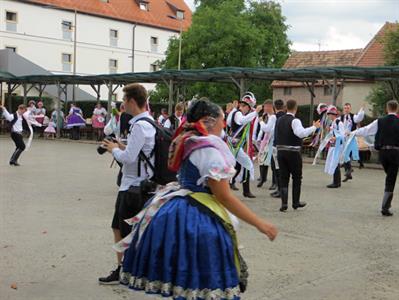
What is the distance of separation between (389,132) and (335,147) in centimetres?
368

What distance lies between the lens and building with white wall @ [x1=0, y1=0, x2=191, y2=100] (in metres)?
50.0

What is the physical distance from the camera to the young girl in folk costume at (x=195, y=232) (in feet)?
11.1

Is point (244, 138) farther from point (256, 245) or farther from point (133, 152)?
point (133, 152)

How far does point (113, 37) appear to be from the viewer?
2275 inches

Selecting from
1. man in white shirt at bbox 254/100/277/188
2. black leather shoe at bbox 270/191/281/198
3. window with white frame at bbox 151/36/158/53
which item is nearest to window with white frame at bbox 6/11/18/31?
window with white frame at bbox 151/36/158/53

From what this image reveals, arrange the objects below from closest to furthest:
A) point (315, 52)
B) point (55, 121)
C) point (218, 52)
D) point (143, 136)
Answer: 1. point (143, 136)
2. point (55, 121)
3. point (218, 52)
4. point (315, 52)

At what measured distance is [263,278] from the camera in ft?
18.1

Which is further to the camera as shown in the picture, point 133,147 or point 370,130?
point 370,130

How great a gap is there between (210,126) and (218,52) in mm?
41246

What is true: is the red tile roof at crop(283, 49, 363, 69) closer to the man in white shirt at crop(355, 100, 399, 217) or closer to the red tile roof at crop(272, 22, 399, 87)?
the red tile roof at crop(272, 22, 399, 87)

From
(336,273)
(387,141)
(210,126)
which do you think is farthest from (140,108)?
(387,141)

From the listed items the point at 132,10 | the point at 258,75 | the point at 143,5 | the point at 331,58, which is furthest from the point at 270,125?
the point at 143,5

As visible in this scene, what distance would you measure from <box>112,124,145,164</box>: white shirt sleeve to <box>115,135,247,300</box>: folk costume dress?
1041mm

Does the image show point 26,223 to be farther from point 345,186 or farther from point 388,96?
point 388,96
